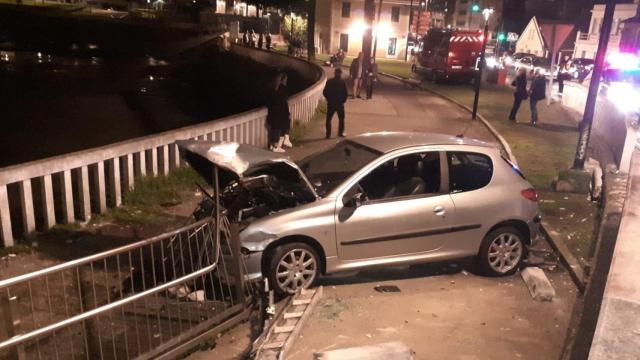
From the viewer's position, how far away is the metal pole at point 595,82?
9.11 meters

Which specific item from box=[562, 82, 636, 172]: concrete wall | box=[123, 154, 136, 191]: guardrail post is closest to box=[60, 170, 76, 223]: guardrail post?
box=[123, 154, 136, 191]: guardrail post

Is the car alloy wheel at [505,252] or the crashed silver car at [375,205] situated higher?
the crashed silver car at [375,205]

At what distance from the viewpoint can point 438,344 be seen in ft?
15.9

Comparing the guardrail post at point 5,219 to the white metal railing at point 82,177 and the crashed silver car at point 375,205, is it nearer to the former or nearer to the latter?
the white metal railing at point 82,177

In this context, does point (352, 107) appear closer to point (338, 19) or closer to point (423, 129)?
point (423, 129)

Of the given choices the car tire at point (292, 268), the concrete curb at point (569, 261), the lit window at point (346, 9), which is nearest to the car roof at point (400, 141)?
the car tire at point (292, 268)

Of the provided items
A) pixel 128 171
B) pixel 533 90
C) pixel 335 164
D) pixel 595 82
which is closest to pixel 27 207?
pixel 128 171

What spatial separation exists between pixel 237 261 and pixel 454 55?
26.3 meters

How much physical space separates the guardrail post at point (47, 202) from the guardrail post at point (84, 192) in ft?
1.36

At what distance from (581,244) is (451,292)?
257 centimetres

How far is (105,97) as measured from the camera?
23.3m

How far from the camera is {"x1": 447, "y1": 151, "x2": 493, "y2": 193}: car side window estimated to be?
627cm

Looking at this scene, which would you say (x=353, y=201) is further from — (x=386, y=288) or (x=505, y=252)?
(x=505, y=252)

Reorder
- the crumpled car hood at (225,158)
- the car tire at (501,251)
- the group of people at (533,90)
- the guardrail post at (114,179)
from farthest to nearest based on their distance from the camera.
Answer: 1. the group of people at (533,90)
2. the guardrail post at (114,179)
3. the car tire at (501,251)
4. the crumpled car hood at (225,158)
